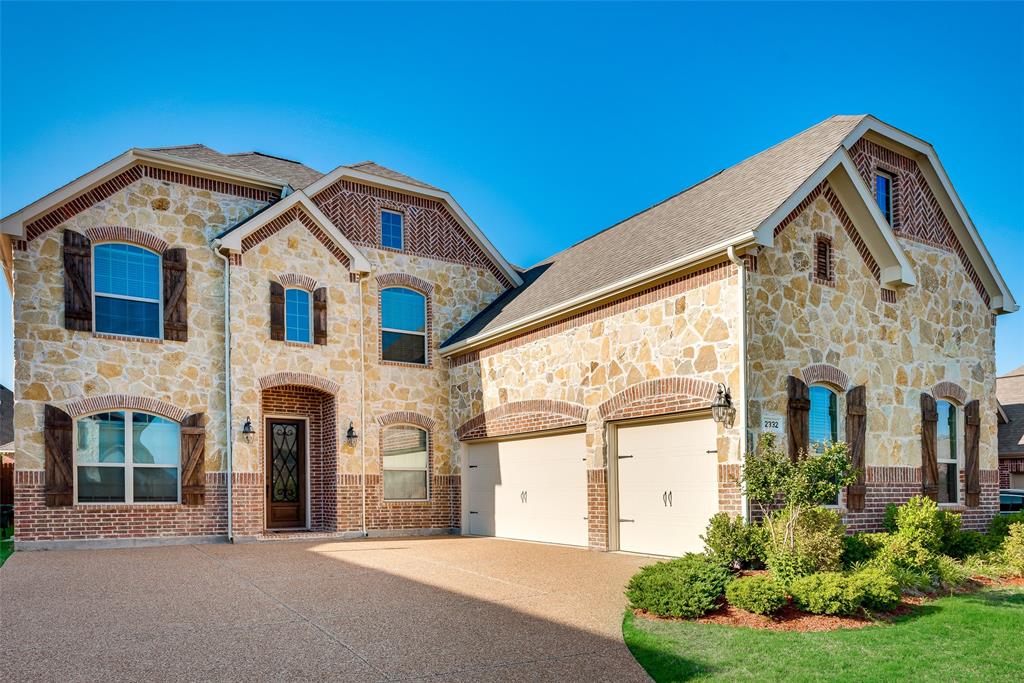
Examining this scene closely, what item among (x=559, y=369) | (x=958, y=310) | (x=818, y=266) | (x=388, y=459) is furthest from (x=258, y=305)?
(x=958, y=310)

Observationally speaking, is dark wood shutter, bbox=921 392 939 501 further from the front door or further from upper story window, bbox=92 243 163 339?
upper story window, bbox=92 243 163 339

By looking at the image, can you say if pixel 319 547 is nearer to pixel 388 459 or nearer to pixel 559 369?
pixel 388 459

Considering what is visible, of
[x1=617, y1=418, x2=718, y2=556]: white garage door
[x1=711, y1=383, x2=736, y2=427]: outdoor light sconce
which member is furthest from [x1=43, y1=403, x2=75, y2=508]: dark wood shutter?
[x1=711, y1=383, x2=736, y2=427]: outdoor light sconce

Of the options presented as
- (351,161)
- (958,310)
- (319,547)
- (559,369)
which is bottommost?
(319,547)

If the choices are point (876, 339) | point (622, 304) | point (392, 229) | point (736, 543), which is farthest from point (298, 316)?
point (876, 339)

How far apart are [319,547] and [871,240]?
36.6 ft

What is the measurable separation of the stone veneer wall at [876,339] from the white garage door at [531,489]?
166 inches

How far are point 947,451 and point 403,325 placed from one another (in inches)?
452

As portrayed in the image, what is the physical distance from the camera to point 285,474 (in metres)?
17.7

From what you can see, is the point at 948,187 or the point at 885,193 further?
the point at 948,187

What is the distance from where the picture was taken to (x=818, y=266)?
1273 centimetres

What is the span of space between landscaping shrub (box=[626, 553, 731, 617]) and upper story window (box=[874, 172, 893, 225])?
9111mm

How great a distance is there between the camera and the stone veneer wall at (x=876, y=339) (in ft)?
38.8

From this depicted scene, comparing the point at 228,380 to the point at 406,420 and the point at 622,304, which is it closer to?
the point at 406,420
